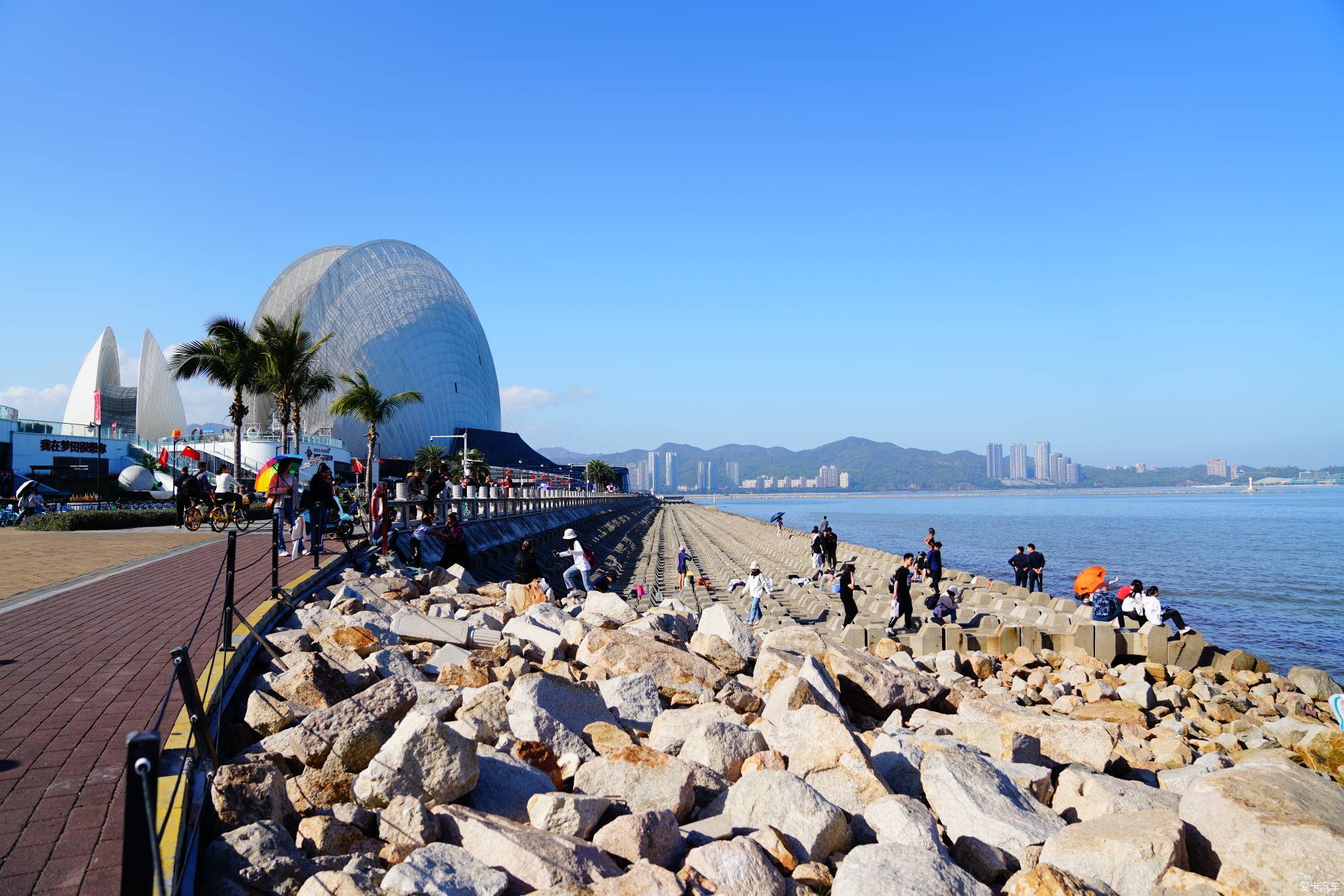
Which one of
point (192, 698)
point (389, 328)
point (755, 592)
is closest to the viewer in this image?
point (192, 698)

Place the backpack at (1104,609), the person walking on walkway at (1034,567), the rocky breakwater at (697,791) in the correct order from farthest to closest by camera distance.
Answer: the person walking on walkway at (1034,567) → the backpack at (1104,609) → the rocky breakwater at (697,791)

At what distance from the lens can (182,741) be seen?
4078 mm

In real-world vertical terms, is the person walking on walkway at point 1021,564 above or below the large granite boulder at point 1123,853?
below

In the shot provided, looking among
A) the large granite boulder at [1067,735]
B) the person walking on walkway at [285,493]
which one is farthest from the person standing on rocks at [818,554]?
the large granite boulder at [1067,735]

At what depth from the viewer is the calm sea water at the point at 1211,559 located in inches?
762

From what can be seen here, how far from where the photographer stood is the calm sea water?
1936 centimetres

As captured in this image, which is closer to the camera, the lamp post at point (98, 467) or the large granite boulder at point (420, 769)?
the large granite boulder at point (420, 769)

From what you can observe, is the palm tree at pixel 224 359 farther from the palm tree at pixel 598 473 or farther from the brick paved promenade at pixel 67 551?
the palm tree at pixel 598 473

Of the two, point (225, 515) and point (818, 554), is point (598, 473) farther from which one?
point (225, 515)

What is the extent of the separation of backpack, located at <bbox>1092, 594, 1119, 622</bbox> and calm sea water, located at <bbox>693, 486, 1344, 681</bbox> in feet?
→ 11.3

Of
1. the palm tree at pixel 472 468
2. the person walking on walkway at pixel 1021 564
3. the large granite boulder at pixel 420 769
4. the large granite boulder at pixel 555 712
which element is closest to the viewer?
the large granite boulder at pixel 420 769

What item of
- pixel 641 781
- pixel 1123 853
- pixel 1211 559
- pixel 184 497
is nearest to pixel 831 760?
pixel 641 781

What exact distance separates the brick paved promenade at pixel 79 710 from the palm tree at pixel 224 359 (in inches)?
800

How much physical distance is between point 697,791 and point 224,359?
27544 mm
